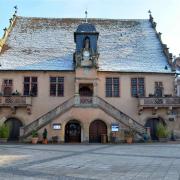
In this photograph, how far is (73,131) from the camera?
2900 cm

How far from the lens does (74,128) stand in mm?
29031

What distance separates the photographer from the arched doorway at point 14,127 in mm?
29250

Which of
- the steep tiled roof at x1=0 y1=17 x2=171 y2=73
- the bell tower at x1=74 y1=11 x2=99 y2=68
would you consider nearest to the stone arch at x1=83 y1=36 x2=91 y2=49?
the bell tower at x1=74 y1=11 x2=99 y2=68

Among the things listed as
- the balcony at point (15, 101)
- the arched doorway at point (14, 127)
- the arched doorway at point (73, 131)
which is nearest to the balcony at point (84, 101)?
the arched doorway at point (73, 131)

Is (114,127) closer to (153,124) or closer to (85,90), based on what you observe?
(153,124)

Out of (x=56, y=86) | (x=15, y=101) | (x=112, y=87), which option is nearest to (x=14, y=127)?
(x=15, y=101)

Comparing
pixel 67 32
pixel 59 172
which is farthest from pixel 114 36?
pixel 59 172

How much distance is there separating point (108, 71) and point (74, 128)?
7.06 meters

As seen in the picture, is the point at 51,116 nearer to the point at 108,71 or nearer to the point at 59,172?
the point at 108,71

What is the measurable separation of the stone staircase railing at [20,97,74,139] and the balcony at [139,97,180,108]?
760 centimetres

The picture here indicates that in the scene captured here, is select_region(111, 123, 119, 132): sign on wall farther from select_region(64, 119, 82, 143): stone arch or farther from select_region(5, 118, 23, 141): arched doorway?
select_region(5, 118, 23, 141): arched doorway

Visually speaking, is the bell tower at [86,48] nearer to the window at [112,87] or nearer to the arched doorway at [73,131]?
the window at [112,87]

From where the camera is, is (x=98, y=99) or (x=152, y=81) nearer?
(x=98, y=99)

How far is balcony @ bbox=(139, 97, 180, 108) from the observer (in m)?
29.4
